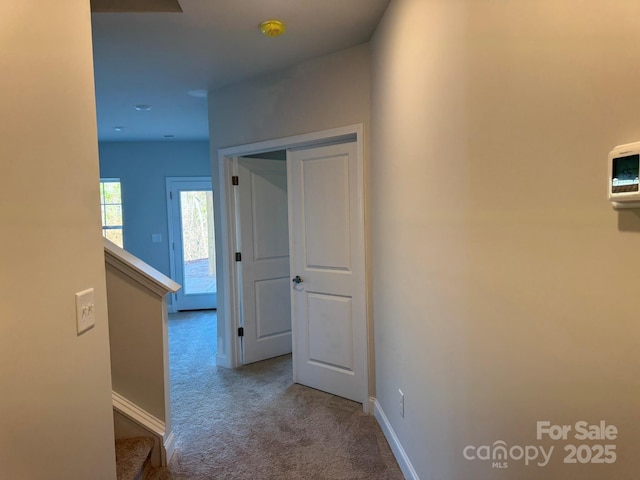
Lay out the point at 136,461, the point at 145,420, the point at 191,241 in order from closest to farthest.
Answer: the point at 136,461, the point at 145,420, the point at 191,241

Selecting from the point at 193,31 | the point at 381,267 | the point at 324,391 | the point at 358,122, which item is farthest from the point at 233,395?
the point at 193,31

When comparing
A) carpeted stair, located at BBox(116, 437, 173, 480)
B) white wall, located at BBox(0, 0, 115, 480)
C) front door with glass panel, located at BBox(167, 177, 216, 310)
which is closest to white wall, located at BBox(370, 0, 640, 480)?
white wall, located at BBox(0, 0, 115, 480)

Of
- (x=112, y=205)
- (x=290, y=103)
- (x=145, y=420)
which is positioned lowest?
(x=145, y=420)

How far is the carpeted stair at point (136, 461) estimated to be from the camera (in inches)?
75.2

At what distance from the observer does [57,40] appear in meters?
1.07

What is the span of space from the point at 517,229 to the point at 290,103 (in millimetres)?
2359

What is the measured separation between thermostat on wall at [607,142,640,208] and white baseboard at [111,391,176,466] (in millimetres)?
2346

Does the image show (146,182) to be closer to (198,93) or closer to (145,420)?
(198,93)

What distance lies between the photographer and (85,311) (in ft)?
3.88

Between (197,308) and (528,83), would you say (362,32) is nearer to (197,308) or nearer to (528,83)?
(528,83)

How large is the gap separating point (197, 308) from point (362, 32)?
4.87 metres

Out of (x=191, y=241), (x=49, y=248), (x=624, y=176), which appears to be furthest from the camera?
(x=191, y=241)

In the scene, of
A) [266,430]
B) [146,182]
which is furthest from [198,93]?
[266,430]

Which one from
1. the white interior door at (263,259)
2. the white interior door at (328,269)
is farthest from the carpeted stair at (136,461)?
the white interior door at (263,259)
